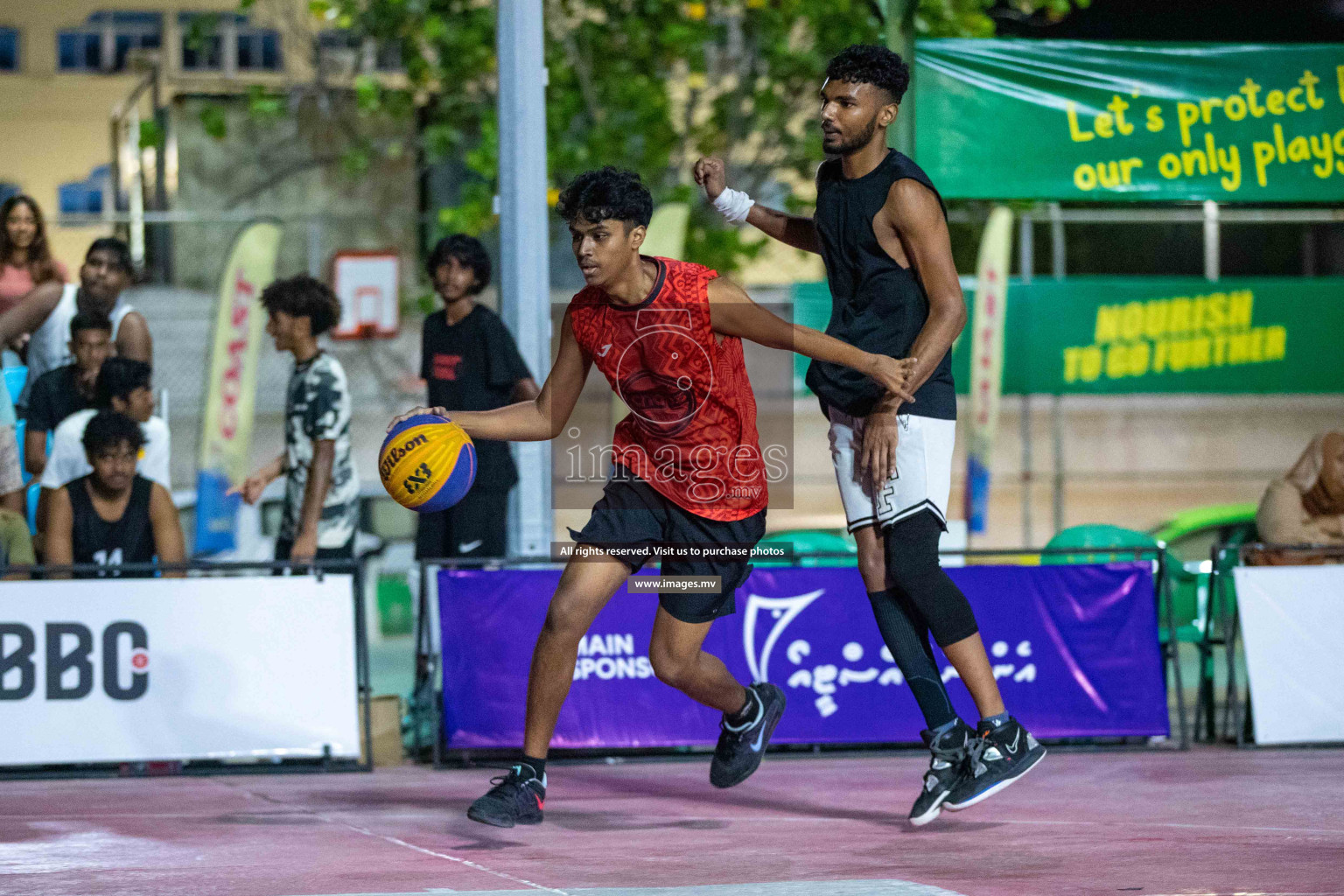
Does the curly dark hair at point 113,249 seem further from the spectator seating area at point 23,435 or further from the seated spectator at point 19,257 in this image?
the spectator seating area at point 23,435

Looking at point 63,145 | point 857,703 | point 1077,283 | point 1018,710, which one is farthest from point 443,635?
point 63,145

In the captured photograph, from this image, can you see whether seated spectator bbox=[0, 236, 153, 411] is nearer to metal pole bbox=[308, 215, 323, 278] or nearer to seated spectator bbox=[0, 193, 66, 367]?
seated spectator bbox=[0, 193, 66, 367]

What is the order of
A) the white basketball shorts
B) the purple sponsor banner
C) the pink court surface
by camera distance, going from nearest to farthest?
the pink court surface, the white basketball shorts, the purple sponsor banner

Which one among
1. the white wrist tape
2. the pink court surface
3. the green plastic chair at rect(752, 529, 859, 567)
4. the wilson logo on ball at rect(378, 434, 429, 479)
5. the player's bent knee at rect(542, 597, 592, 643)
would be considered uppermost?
the white wrist tape

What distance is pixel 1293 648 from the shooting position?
291 inches

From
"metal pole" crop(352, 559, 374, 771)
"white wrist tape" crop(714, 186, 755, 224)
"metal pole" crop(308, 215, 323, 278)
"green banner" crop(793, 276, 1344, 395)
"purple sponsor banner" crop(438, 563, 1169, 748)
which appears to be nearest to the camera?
"white wrist tape" crop(714, 186, 755, 224)

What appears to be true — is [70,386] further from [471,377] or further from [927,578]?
[927,578]

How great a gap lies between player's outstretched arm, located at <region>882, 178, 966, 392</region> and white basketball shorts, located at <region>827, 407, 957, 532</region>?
22 centimetres

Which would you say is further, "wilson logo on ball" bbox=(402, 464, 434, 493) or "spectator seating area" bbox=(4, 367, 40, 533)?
"spectator seating area" bbox=(4, 367, 40, 533)

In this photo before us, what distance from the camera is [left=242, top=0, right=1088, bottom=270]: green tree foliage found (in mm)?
15156

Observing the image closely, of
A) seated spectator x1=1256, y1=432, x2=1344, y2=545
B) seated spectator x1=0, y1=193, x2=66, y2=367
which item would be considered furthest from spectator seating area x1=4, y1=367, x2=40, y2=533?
seated spectator x1=1256, y1=432, x2=1344, y2=545

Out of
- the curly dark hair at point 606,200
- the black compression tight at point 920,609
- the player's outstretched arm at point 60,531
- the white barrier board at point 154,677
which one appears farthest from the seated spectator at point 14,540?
the black compression tight at point 920,609

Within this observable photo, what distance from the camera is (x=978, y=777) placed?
200 inches

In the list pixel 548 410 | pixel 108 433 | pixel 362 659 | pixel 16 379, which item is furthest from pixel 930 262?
pixel 16 379
